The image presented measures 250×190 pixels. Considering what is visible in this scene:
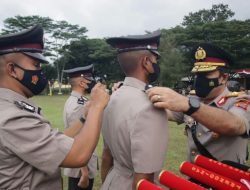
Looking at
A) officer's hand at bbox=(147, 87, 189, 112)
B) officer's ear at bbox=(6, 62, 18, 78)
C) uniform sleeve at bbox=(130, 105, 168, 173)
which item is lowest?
uniform sleeve at bbox=(130, 105, 168, 173)

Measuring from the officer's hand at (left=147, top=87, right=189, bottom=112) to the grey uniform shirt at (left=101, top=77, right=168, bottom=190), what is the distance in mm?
139

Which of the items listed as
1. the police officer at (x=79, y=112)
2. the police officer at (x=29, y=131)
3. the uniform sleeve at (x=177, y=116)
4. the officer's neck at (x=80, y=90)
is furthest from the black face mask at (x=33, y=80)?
the officer's neck at (x=80, y=90)

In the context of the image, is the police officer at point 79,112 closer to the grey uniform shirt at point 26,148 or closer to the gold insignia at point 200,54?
the gold insignia at point 200,54

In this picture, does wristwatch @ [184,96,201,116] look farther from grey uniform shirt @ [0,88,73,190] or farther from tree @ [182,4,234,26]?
tree @ [182,4,234,26]

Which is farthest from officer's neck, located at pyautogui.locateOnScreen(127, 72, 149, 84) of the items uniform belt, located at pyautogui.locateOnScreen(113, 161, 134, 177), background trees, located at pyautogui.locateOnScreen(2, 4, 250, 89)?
background trees, located at pyautogui.locateOnScreen(2, 4, 250, 89)

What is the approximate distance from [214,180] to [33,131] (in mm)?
1079

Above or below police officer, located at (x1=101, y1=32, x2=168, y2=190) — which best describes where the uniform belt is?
below

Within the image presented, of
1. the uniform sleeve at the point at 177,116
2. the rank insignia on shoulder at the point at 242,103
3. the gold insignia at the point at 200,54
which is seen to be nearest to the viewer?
the rank insignia on shoulder at the point at 242,103

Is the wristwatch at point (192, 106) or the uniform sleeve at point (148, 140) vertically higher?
the wristwatch at point (192, 106)

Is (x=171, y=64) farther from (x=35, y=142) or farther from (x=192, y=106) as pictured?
(x=35, y=142)

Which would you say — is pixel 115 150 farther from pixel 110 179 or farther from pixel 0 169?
pixel 0 169

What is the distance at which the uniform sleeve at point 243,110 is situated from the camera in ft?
8.57

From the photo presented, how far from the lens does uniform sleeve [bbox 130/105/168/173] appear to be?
2.28m

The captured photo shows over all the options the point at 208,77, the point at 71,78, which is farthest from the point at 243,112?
the point at 71,78
